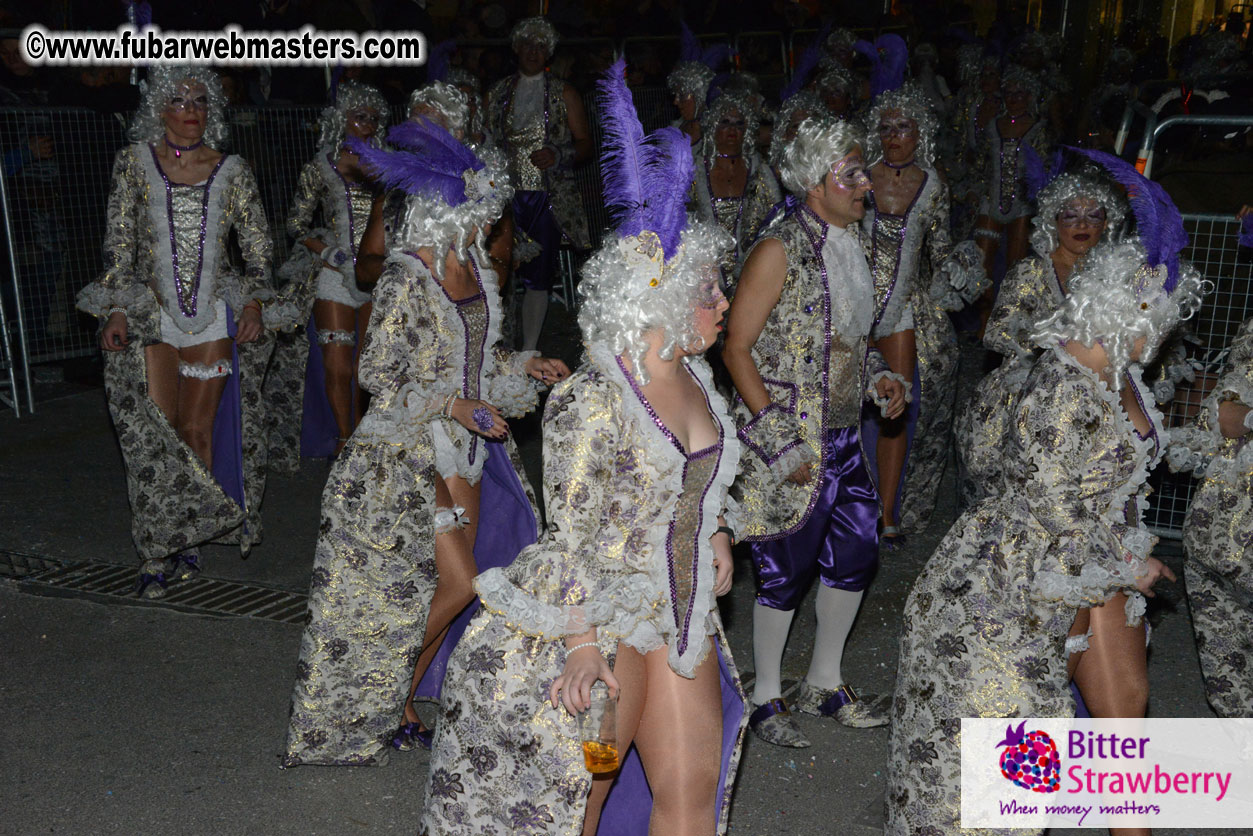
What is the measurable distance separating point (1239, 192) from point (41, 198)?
837 centimetres

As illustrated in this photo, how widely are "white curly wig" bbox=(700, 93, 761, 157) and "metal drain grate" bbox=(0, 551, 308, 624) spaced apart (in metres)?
3.75

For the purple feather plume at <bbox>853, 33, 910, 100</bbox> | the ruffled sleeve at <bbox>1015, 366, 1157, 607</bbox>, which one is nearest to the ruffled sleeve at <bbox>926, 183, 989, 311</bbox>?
the purple feather plume at <bbox>853, 33, 910, 100</bbox>

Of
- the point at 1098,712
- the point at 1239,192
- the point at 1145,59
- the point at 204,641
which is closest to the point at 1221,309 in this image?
the point at 1239,192

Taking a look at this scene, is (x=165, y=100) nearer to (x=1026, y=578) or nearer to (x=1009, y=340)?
(x=1009, y=340)

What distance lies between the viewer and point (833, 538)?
14.6ft

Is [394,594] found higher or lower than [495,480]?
lower

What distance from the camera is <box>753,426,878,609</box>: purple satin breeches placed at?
4.32 meters

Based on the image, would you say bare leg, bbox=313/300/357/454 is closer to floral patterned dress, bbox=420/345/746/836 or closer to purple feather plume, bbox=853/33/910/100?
purple feather plume, bbox=853/33/910/100

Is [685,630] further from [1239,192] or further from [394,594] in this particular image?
[1239,192]

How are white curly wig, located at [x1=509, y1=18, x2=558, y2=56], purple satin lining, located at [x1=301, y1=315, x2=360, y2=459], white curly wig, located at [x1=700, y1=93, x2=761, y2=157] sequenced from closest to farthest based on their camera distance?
1. purple satin lining, located at [x1=301, y1=315, x2=360, y2=459]
2. white curly wig, located at [x1=700, y1=93, x2=761, y2=157]
3. white curly wig, located at [x1=509, y1=18, x2=558, y2=56]

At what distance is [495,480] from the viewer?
4.41m

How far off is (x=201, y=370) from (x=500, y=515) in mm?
1981

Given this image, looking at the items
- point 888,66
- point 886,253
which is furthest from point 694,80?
point 886,253

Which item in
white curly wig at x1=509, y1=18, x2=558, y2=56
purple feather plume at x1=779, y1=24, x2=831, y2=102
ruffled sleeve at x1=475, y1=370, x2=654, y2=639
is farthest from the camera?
white curly wig at x1=509, y1=18, x2=558, y2=56
